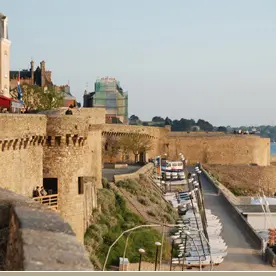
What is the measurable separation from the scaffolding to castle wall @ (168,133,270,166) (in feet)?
36.1

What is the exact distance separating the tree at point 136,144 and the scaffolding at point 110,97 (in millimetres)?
21355

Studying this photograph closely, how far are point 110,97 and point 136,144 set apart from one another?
2690cm

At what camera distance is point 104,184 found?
31500 mm

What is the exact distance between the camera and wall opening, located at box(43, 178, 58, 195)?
18578mm

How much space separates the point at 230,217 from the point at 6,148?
23613 millimetres

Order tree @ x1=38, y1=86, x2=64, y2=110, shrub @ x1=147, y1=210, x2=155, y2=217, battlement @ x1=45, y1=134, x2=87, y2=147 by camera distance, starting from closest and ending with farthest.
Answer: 1. battlement @ x1=45, y1=134, x2=87, y2=147
2. shrub @ x1=147, y1=210, x2=155, y2=217
3. tree @ x1=38, y1=86, x2=64, y2=110

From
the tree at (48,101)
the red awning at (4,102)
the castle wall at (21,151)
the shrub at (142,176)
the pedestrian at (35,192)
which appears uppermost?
the tree at (48,101)

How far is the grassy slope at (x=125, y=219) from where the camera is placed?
22.4 meters

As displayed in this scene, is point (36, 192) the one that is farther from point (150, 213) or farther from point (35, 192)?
point (150, 213)

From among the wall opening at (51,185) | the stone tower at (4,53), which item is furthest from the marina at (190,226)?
the stone tower at (4,53)

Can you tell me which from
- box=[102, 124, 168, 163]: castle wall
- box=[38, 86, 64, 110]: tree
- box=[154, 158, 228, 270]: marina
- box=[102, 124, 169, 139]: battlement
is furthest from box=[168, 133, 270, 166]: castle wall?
box=[38, 86, 64, 110]: tree

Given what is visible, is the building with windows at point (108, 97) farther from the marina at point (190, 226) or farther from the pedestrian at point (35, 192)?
the pedestrian at point (35, 192)

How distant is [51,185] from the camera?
1873 centimetres

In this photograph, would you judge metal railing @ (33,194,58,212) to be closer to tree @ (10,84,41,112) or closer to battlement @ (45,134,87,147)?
battlement @ (45,134,87,147)
